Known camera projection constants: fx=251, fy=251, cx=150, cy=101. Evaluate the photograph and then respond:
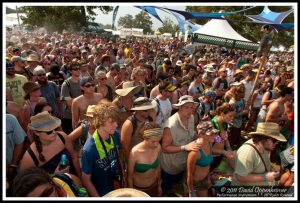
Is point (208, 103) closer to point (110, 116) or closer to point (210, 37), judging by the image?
point (110, 116)

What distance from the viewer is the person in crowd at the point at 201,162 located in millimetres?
2955

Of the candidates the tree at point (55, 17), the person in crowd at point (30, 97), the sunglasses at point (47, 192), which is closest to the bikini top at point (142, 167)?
the sunglasses at point (47, 192)

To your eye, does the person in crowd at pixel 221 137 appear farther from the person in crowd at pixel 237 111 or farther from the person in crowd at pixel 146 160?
the person in crowd at pixel 237 111

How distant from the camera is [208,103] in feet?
15.7

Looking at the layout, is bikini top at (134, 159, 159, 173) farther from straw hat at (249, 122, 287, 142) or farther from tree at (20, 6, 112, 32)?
tree at (20, 6, 112, 32)

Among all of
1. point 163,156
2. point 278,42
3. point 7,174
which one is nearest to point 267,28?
point 163,156

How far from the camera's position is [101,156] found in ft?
8.38

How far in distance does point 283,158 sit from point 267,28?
7542 millimetres

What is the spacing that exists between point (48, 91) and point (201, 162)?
9.76 feet

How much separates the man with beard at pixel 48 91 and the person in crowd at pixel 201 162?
2.75 m

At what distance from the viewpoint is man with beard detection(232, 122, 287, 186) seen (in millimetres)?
2693

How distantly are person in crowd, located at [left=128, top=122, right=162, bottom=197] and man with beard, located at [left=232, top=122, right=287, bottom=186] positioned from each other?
36.8 inches

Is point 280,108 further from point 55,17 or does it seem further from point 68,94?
point 55,17

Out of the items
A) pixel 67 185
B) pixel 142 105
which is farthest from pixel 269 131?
pixel 67 185
